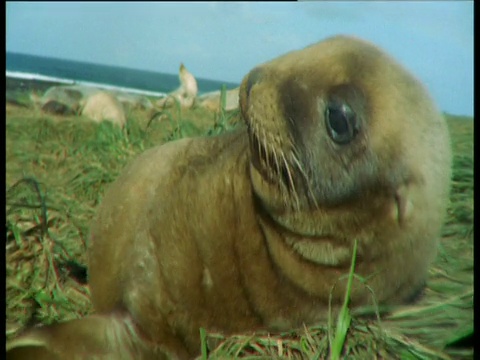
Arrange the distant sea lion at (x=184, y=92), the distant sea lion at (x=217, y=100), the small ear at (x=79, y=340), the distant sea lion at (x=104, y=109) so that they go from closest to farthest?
1. the small ear at (x=79, y=340)
2. the distant sea lion at (x=184, y=92)
3. the distant sea lion at (x=217, y=100)
4. the distant sea lion at (x=104, y=109)

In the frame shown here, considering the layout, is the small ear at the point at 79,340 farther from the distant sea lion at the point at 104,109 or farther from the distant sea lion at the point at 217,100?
the distant sea lion at the point at 104,109

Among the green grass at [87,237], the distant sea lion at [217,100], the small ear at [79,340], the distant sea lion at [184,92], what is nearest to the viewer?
the green grass at [87,237]

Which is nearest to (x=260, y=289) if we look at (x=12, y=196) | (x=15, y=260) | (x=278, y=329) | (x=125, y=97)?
(x=278, y=329)

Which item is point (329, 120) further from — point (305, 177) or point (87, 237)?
point (87, 237)

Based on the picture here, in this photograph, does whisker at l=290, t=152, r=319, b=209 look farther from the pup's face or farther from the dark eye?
the dark eye

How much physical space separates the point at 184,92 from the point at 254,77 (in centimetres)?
102

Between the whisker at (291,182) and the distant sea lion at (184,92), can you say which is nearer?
the whisker at (291,182)

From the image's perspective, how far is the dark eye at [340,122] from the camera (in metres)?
2.12

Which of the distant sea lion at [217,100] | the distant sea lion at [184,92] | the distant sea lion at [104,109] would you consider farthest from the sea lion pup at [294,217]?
the distant sea lion at [104,109]

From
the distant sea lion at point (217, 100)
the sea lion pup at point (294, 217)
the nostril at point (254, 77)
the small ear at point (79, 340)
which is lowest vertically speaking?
the small ear at point (79, 340)

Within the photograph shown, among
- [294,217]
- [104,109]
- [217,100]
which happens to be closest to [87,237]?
[217,100]

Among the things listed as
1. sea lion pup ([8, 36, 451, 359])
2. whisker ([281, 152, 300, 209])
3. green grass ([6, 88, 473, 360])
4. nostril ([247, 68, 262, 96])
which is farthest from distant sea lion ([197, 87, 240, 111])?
whisker ([281, 152, 300, 209])

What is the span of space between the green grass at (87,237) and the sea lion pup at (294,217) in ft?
0.36

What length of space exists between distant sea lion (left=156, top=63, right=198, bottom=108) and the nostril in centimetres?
34
